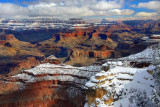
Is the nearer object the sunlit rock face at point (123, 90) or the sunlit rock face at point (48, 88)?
the sunlit rock face at point (123, 90)

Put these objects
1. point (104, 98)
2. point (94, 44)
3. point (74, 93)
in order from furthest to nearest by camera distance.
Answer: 1. point (94, 44)
2. point (74, 93)
3. point (104, 98)

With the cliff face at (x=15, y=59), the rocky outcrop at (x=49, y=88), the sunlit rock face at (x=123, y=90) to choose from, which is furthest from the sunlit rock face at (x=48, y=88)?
the cliff face at (x=15, y=59)

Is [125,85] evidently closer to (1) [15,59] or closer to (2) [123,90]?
(2) [123,90]

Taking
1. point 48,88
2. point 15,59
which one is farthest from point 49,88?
point 15,59

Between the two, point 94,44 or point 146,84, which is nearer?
point 146,84

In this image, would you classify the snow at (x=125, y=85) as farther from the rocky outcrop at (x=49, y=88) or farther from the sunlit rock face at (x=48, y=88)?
the sunlit rock face at (x=48, y=88)

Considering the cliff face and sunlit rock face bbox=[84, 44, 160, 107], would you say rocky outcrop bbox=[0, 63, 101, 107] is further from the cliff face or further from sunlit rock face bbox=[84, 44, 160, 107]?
the cliff face

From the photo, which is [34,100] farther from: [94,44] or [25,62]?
[94,44]

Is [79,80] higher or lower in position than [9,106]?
higher

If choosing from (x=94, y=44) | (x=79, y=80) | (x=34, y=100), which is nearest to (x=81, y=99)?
(x=79, y=80)
